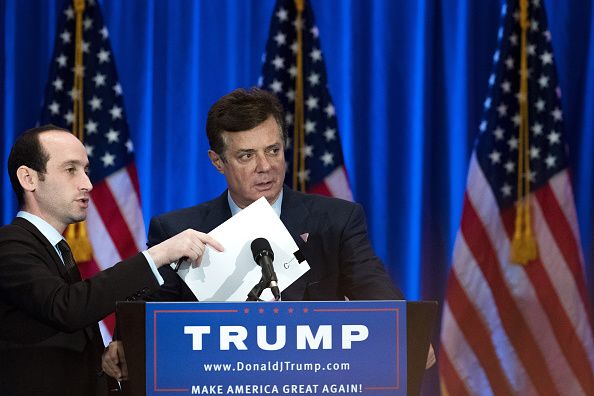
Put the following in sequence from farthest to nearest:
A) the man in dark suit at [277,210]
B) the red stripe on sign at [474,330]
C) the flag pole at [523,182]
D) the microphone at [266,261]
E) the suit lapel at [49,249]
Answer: the red stripe on sign at [474,330] < the flag pole at [523,182] < the man in dark suit at [277,210] < the suit lapel at [49,249] < the microphone at [266,261]

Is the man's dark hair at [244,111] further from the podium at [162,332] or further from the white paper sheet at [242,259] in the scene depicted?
the podium at [162,332]

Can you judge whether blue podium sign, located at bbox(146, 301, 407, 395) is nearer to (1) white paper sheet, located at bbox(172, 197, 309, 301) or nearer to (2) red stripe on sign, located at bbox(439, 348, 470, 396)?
(1) white paper sheet, located at bbox(172, 197, 309, 301)

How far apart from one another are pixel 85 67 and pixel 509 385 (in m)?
2.98

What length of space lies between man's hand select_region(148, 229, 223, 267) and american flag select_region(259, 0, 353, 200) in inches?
103

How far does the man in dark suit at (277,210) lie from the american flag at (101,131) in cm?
204

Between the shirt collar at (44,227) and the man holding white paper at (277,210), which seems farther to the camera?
the man holding white paper at (277,210)

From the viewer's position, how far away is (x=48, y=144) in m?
2.45

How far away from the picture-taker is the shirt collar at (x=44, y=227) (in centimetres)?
238

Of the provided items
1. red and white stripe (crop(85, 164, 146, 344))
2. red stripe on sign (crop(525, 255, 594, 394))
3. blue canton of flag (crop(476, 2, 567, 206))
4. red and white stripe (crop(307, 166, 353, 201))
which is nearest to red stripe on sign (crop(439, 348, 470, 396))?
Answer: red stripe on sign (crop(525, 255, 594, 394))

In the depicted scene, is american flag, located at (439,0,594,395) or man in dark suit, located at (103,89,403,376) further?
american flag, located at (439,0,594,395)

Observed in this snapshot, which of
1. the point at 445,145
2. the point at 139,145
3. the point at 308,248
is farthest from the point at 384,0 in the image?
the point at 308,248

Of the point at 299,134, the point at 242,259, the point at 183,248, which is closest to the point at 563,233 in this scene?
the point at 299,134

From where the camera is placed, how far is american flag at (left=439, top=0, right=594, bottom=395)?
4.75m

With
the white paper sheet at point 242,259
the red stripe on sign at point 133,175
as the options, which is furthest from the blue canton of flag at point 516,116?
the white paper sheet at point 242,259
